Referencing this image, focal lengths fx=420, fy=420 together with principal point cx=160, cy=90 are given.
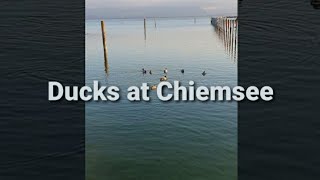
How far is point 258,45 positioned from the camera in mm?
36719

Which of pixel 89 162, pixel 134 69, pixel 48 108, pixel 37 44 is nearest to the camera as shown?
pixel 89 162

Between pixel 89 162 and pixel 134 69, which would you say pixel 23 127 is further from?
pixel 134 69

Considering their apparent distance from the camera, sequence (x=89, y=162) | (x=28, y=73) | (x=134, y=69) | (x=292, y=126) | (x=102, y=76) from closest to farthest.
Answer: (x=89, y=162) < (x=292, y=126) < (x=28, y=73) < (x=102, y=76) < (x=134, y=69)

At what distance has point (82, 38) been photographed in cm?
4144

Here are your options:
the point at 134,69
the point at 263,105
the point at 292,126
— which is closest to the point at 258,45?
the point at 134,69

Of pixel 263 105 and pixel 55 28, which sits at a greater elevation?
pixel 55 28

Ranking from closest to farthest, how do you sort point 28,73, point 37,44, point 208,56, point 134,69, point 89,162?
point 89,162 < point 28,73 < point 37,44 < point 134,69 < point 208,56

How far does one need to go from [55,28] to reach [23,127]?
25981mm

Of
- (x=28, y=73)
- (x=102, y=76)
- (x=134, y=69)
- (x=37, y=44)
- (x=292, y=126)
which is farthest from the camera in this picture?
(x=134, y=69)

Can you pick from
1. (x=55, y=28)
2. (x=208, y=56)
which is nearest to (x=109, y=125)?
(x=55, y=28)

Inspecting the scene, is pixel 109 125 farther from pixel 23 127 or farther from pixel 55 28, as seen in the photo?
pixel 55 28

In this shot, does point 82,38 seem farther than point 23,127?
Yes

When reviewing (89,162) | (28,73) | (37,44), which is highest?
(37,44)

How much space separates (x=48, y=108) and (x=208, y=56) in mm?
32139
